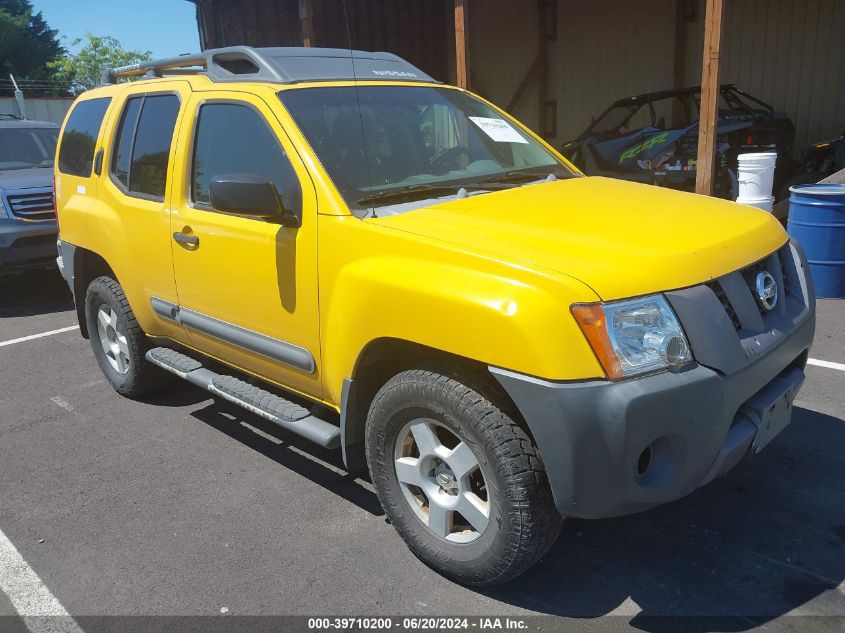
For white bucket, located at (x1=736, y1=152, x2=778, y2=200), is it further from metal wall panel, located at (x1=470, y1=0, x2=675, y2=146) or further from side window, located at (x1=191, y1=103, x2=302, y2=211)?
side window, located at (x1=191, y1=103, x2=302, y2=211)

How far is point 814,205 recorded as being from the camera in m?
6.38

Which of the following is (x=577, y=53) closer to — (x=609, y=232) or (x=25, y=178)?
A: (x=25, y=178)

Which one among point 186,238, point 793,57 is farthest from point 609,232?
point 793,57

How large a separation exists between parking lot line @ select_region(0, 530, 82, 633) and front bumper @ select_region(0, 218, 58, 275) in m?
5.66

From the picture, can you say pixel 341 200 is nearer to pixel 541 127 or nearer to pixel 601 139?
pixel 601 139

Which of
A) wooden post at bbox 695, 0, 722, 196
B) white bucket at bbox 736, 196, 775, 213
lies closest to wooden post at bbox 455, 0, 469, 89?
wooden post at bbox 695, 0, 722, 196

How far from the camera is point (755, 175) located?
8.38 meters

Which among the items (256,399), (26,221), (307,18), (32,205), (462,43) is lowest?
(256,399)

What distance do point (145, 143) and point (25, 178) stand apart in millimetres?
5140

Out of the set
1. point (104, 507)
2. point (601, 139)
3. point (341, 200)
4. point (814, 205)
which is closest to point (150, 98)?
point (341, 200)

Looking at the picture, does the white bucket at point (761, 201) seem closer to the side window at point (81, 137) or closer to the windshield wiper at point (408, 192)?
the windshield wiper at point (408, 192)

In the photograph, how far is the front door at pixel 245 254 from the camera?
3.21 m

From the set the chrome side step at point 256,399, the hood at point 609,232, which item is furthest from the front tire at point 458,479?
the hood at point 609,232

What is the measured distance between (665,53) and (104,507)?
1285 centimetres
